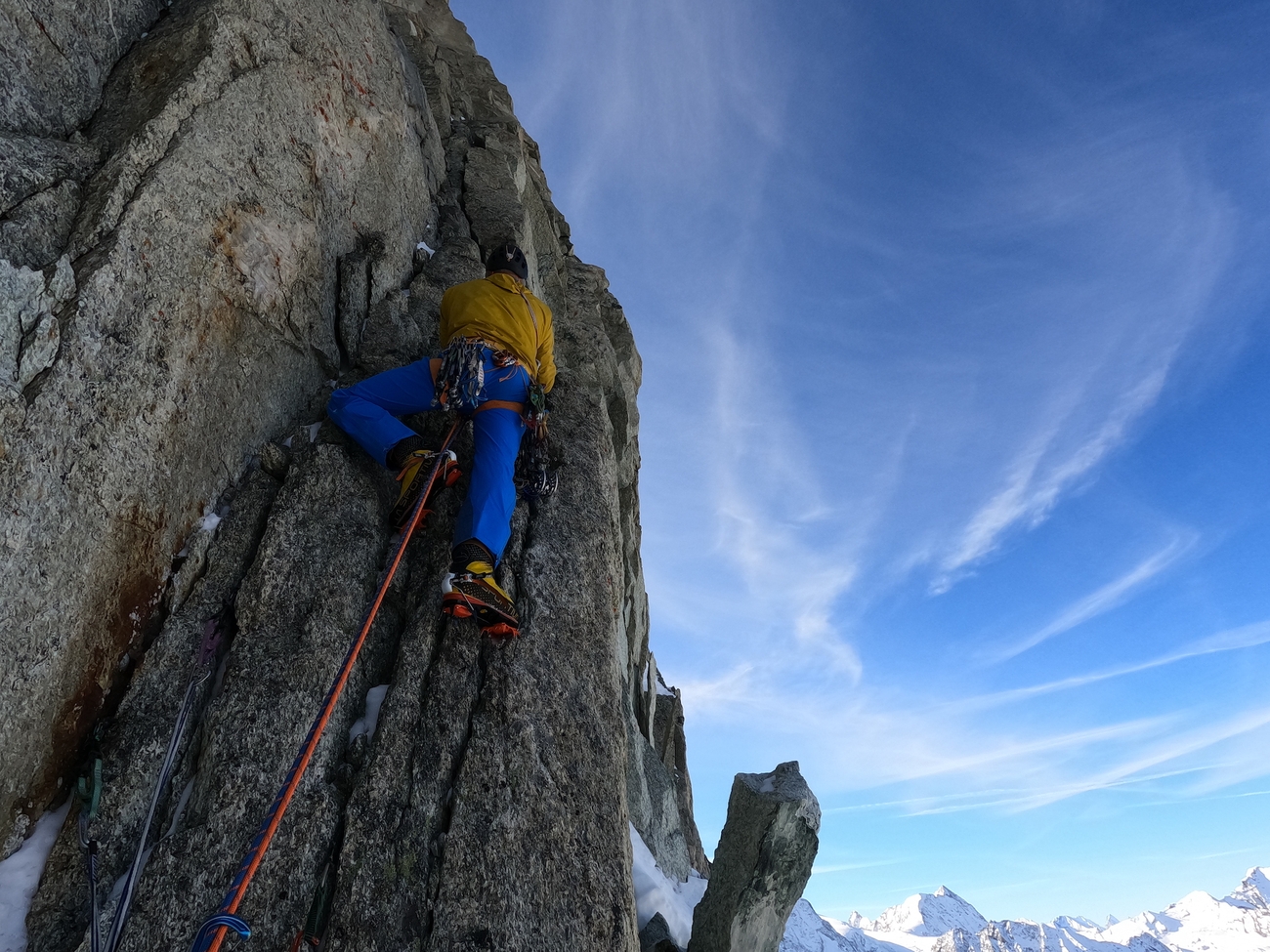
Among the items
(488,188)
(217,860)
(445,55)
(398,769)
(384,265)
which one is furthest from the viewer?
(445,55)

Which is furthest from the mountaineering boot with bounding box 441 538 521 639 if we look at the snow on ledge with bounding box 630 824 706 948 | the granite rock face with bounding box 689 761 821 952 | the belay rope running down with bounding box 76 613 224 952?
the granite rock face with bounding box 689 761 821 952

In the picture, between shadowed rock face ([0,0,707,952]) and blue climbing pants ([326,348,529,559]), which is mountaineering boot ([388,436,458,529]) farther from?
shadowed rock face ([0,0,707,952])

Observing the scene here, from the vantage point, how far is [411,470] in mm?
5918

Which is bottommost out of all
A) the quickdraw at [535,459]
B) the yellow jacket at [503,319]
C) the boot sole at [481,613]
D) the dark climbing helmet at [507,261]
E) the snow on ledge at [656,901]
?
the snow on ledge at [656,901]

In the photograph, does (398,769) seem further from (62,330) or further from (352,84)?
(352,84)

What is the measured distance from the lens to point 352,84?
29.7ft

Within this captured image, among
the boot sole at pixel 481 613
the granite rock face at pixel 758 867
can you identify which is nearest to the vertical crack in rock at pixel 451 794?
the boot sole at pixel 481 613

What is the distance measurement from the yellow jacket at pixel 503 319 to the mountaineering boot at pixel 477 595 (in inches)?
83.8

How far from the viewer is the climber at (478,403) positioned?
17.8ft

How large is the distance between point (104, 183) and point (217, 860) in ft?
15.4

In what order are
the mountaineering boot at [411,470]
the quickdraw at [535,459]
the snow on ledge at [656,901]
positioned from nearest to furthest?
the snow on ledge at [656,901] → the mountaineering boot at [411,470] → the quickdraw at [535,459]

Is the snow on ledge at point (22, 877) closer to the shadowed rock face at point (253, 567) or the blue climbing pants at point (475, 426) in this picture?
the shadowed rock face at point (253, 567)

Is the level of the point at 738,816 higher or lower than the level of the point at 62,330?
lower

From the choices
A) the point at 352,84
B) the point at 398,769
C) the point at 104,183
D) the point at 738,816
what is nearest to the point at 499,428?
the point at 398,769
